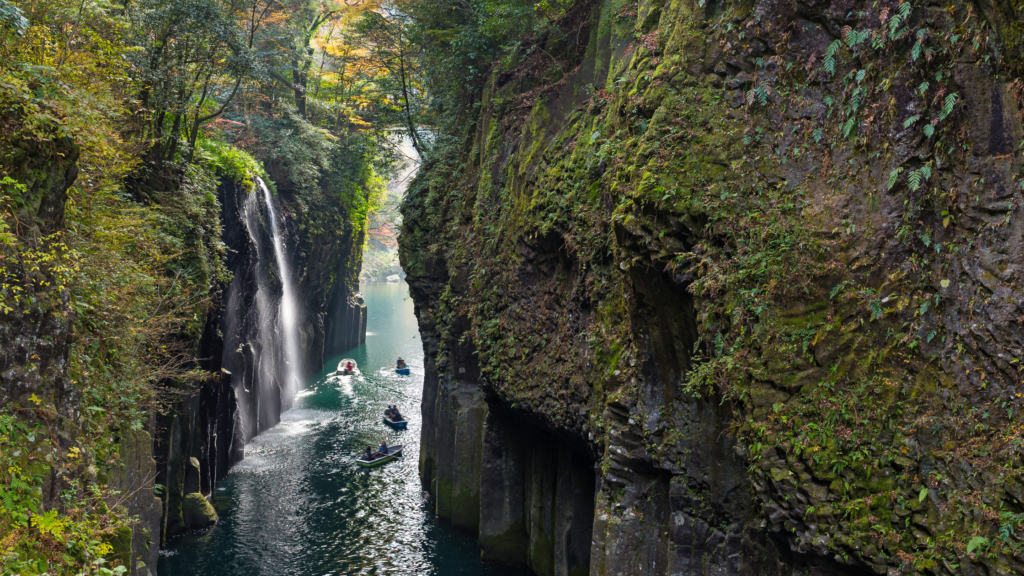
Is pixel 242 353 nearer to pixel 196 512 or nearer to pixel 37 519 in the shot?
pixel 196 512

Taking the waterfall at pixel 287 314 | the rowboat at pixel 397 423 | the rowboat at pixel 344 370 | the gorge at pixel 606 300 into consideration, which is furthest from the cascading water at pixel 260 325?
the rowboat at pixel 397 423

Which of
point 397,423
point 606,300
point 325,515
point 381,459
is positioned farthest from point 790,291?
point 397,423

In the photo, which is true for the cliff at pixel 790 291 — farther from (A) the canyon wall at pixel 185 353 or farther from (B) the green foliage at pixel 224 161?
(B) the green foliage at pixel 224 161

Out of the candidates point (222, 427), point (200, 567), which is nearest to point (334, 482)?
point (222, 427)

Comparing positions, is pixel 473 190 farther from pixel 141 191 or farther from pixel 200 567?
pixel 200 567

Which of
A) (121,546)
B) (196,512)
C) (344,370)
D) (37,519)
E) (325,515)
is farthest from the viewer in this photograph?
(344,370)

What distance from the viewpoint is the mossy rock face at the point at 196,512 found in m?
17.4

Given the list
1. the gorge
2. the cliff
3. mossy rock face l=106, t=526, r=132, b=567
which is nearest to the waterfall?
the gorge

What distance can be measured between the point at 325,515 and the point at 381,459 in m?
4.29

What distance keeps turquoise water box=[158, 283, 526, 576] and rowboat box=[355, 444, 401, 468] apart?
242 mm

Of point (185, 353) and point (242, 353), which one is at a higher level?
point (185, 353)

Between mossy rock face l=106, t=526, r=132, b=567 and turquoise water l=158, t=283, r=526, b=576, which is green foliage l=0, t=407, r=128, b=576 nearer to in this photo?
mossy rock face l=106, t=526, r=132, b=567

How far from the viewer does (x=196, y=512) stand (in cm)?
1748

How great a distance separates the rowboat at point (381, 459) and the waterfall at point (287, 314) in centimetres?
985
